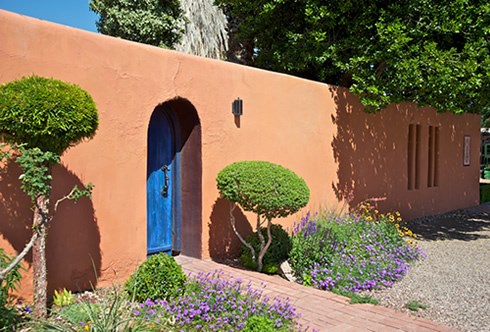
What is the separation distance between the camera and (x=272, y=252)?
623 cm

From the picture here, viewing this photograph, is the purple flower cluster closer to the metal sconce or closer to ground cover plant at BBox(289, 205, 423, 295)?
ground cover plant at BBox(289, 205, 423, 295)

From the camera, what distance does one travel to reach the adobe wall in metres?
4.48

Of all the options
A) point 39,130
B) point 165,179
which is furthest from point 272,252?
point 39,130

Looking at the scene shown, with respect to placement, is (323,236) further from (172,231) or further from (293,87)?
(293,87)

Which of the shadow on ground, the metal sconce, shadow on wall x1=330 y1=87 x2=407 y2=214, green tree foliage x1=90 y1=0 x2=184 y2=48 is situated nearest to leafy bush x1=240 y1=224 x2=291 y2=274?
the metal sconce

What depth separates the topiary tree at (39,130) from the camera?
3.57 m

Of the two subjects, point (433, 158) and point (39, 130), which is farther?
point (433, 158)

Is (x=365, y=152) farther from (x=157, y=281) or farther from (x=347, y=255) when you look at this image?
(x=157, y=281)

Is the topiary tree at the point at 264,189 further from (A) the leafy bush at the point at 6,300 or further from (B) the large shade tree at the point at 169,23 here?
(B) the large shade tree at the point at 169,23

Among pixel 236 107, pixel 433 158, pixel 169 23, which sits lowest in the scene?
pixel 433 158

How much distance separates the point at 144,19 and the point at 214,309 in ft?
30.7

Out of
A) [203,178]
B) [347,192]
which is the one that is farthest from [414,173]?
[203,178]

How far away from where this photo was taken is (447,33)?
7.67m

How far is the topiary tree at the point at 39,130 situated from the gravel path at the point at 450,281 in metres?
3.81
